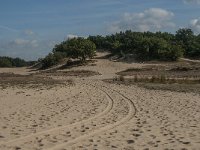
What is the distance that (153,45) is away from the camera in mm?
80938

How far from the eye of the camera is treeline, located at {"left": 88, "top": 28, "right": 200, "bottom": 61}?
80.1 m

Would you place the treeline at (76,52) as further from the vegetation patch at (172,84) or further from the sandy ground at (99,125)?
the sandy ground at (99,125)

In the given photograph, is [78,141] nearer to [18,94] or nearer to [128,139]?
[128,139]

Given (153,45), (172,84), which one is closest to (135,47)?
(153,45)

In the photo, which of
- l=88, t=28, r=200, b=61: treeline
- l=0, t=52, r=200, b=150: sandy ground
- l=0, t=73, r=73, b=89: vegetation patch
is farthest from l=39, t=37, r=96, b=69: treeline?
l=0, t=52, r=200, b=150: sandy ground

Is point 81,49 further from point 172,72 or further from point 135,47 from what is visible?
point 172,72

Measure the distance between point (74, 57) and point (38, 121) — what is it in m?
68.3

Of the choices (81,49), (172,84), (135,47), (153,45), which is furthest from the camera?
(135,47)

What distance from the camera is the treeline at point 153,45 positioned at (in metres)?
80.1

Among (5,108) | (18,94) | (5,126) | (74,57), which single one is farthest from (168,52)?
(5,126)

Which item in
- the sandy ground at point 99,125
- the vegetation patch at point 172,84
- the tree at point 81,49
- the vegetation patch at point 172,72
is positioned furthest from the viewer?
the tree at point 81,49

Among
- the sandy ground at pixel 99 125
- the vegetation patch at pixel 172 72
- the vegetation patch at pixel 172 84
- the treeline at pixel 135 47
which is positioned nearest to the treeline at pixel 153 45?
the treeline at pixel 135 47

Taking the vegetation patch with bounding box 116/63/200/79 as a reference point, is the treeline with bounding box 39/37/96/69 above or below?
above

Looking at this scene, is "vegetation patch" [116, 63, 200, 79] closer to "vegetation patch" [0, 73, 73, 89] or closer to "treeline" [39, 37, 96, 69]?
"vegetation patch" [0, 73, 73, 89]
